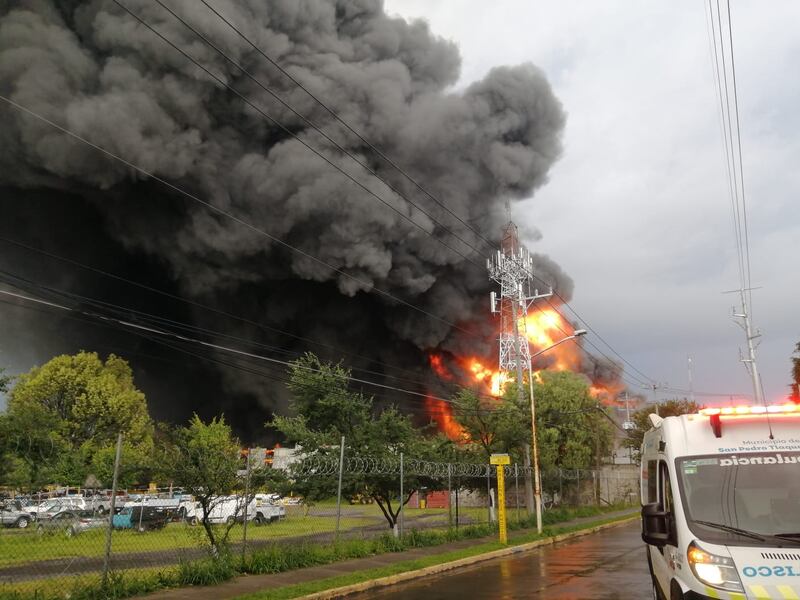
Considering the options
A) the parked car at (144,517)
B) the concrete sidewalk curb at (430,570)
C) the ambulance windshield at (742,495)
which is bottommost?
the concrete sidewalk curb at (430,570)

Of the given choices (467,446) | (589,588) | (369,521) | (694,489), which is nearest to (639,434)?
(467,446)

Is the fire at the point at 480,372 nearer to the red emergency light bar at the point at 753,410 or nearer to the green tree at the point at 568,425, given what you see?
the green tree at the point at 568,425

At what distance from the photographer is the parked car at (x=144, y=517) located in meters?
13.9

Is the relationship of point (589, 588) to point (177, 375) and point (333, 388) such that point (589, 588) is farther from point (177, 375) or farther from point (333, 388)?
point (177, 375)

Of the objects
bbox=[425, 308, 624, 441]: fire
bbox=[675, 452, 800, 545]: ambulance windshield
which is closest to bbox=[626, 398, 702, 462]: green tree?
bbox=[425, 308, 624, 441]: fire

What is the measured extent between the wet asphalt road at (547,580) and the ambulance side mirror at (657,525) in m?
4.55

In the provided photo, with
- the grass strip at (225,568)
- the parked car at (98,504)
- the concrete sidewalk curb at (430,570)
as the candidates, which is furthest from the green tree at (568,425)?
the parked car at (98,504)

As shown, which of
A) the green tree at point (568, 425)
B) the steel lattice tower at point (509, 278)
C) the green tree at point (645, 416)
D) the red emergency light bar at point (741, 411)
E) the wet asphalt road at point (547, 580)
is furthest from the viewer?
the green tree at point (645, 416)

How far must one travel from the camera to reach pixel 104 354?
60.3 m

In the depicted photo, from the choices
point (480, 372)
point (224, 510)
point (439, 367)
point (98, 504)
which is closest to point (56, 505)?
point (98, 504)

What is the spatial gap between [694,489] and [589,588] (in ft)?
18.7

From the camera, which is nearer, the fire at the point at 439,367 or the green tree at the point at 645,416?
the green tree at the point at 645,416

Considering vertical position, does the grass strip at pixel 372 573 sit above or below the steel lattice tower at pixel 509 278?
below

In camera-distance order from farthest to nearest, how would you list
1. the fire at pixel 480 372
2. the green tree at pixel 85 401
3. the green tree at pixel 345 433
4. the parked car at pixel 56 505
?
1. the fire at pixel 480 372
2. the green tree at pixel 85 401
3. the green tree at pixel 345 433
4. the parked car at pixel 56 505
